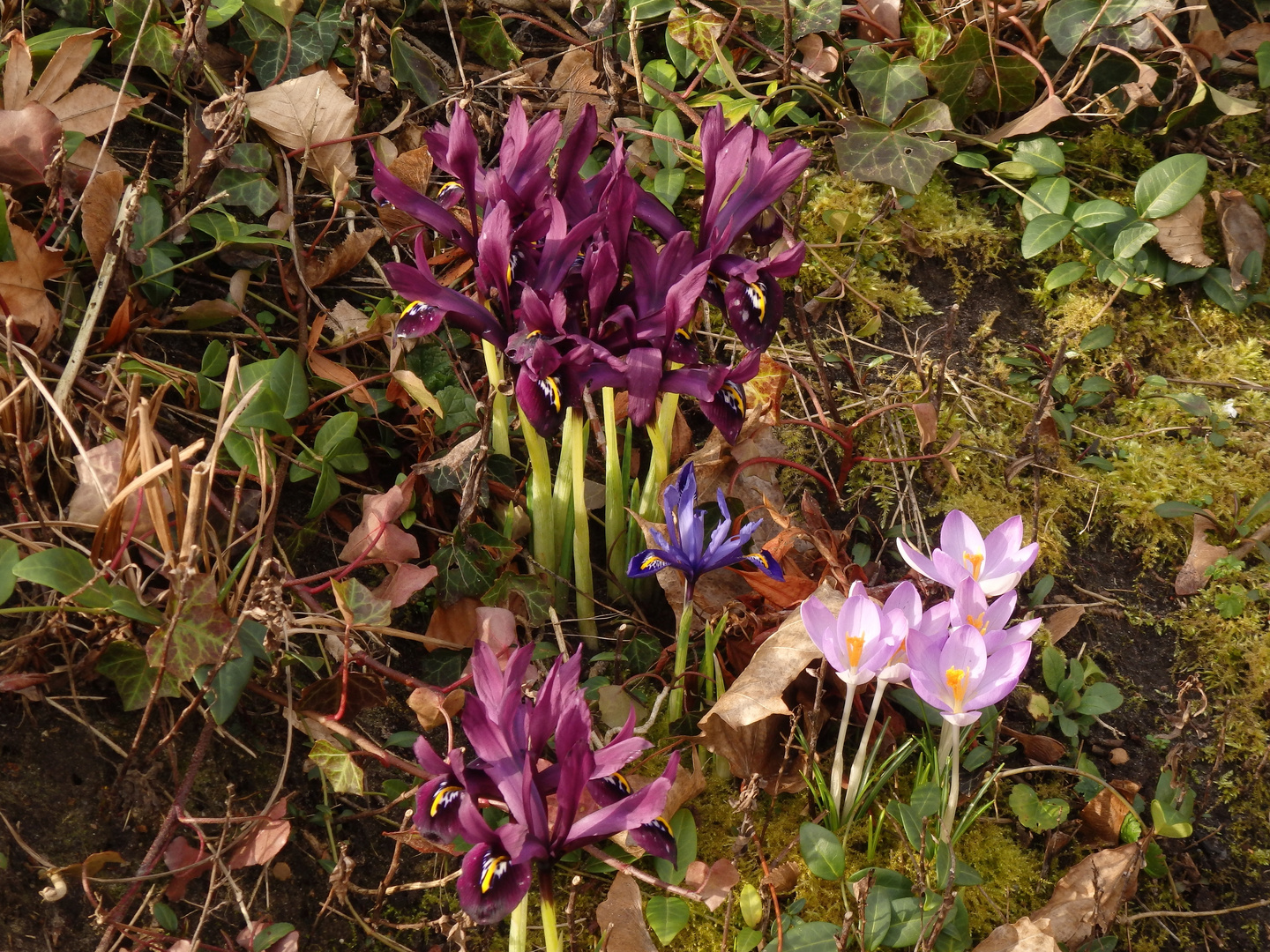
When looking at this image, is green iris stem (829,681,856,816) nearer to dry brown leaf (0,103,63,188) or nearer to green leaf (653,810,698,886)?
green leaf (653,810,698,886)

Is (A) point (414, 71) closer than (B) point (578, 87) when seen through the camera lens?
Yes

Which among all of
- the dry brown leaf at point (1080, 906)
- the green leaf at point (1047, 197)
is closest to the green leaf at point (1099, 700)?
the dry brown leaf at point (1080, 906)

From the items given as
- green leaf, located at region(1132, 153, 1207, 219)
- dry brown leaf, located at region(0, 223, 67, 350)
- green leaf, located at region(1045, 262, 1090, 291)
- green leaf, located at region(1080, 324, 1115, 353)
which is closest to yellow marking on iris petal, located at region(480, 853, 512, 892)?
dry brown leaf, located at region(0, 223, 67, 350)

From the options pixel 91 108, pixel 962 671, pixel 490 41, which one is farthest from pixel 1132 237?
pixel 91 108

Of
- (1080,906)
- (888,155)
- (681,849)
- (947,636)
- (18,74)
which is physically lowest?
(1080,906)

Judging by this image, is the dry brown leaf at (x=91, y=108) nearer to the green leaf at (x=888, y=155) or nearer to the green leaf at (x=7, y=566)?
the green leaf at (x=7, y=566)

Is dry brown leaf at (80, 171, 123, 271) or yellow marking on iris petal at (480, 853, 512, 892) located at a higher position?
dry brown leaf at (80, 171, 123, 271)

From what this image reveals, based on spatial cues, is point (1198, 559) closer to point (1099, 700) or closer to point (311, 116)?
point (1099, 700)
